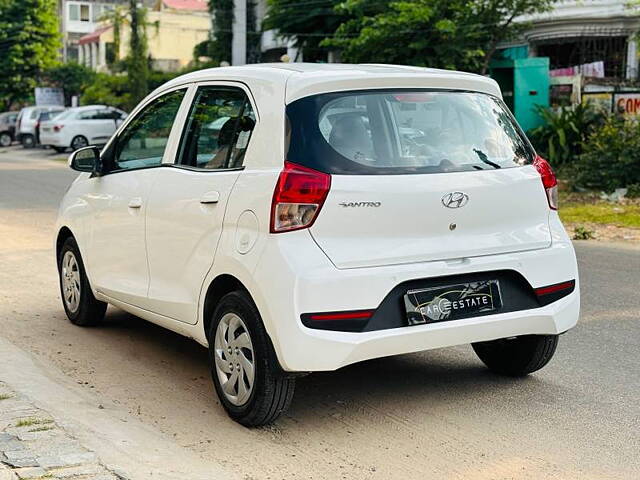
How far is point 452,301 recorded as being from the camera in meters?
5.01

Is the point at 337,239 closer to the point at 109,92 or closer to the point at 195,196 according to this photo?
the point at 195,196

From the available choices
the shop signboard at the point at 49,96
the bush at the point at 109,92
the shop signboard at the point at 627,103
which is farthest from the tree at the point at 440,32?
the shop signboard at the point at 49,96

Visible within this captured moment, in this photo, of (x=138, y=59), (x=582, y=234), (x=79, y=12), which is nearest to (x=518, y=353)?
(x=582, y=234)

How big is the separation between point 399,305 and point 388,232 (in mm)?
348

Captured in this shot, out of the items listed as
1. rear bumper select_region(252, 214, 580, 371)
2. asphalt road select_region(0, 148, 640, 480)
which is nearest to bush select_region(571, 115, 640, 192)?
asphalt road select_region(0, 148, 640, 480)

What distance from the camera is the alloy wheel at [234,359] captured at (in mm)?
5012

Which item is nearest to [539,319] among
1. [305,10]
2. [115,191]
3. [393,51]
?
[115,191]

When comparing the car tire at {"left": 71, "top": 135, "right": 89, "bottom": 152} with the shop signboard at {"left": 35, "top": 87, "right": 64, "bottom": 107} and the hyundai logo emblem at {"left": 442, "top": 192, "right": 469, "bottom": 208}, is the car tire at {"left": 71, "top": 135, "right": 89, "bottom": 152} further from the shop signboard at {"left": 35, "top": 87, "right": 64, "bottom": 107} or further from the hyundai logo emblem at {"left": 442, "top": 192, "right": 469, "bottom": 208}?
the hyundai logo emblem at {"left": 442, "top": 192, "right": 469, "bottom": 208}

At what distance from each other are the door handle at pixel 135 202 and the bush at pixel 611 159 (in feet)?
39.6

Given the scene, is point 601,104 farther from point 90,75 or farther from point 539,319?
point 90,75

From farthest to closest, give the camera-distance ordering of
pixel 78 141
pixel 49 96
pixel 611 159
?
1. pixel 49 96
2. pixel 78 141
3. pixel 611 159

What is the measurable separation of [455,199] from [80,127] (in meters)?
31.8

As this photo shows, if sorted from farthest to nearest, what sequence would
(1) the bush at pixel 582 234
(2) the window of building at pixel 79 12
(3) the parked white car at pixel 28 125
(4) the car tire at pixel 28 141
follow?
1. (2) the window of building at pixel 79 12
2. (4) the car tire at pixel 28 141
3. (3) the parked white car at pixel 28 125
4. (1) the bush at pixel 582 234

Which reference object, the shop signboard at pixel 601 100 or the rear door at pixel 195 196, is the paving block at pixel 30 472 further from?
the shop signboard at pixel 601 100
